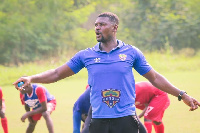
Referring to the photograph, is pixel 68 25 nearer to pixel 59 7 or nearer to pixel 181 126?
pixel 59 7

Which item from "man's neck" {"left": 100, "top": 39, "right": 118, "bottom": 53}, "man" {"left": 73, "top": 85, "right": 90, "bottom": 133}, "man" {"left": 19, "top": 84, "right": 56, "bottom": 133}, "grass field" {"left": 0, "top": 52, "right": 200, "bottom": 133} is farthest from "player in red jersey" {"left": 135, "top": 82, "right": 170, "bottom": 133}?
"man's neck" {"left": 100, "top": 39, "right": 118, "bottom": 53}

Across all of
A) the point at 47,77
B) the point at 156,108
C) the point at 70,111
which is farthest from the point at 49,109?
the point at 70,111

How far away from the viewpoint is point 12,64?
28406 mm

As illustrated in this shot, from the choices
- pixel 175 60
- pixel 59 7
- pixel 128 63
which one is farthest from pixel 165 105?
pixel 59 7

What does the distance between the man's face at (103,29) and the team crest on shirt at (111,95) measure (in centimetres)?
56

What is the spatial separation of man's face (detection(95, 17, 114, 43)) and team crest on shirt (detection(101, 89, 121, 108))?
559 millimetres

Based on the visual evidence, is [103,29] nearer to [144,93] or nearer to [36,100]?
[144,93]

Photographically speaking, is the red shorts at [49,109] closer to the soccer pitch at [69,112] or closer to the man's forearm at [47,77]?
the soccer pitch at [69,112]

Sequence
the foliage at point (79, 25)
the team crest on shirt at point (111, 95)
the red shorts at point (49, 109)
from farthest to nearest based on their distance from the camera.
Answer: the foliage at point (79, 25), the red shorts at point (49, 109), the team crest on shirt at point (111, 95)

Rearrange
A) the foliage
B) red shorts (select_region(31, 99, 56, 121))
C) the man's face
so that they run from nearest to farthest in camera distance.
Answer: the man's face, red shorts (select_region(31, 99, 56, 121)), the foliage

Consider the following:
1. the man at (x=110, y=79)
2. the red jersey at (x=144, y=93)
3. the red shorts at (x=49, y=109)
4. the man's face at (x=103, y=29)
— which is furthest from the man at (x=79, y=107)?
the red shorts at (x=49, y=109)

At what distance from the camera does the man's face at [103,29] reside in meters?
4.69

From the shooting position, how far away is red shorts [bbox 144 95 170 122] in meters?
7.53

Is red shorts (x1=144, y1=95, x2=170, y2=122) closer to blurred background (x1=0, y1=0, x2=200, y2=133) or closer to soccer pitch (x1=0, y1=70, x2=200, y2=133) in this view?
soccer pitch (x1=0, y1=70, x2=200, y2=133)
